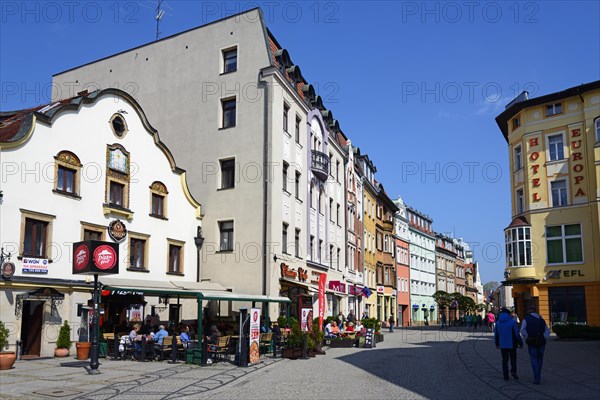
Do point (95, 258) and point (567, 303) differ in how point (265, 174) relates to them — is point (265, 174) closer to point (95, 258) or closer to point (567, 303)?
point (95, 258)

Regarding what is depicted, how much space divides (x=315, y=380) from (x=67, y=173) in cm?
1318

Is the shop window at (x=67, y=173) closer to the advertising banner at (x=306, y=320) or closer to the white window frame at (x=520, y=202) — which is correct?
the advertising banner at (x=306, y=320)

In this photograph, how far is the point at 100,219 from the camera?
925 inches

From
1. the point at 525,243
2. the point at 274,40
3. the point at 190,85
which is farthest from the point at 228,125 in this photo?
the point at 525,243

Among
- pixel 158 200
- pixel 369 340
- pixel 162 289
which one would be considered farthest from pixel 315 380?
pixel 158 200

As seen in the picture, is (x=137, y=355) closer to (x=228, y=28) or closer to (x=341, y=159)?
(x=228, y=28)

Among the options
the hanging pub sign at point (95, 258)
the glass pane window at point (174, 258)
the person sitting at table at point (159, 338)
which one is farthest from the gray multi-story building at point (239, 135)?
the hanging pub sign at point (95, 258)

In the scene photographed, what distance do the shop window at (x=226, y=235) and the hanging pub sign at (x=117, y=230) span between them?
6.35 metres

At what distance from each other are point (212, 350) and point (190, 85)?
17.3m

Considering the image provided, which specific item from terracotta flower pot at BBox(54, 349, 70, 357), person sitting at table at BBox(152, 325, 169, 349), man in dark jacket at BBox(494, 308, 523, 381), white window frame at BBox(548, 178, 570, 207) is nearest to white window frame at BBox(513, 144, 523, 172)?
white window frame at BBox(548, 178, 570, 207)

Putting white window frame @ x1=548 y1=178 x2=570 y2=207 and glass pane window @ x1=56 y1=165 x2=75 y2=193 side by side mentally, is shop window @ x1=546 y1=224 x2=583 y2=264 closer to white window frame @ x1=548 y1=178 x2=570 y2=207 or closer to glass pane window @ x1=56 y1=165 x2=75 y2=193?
white window frame @ x1=548 y1=178 x2=570 y2=207

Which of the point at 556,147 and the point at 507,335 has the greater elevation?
the point at 556,147

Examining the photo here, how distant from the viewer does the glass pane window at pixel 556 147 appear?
39656 millimetres

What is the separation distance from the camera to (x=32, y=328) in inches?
807
